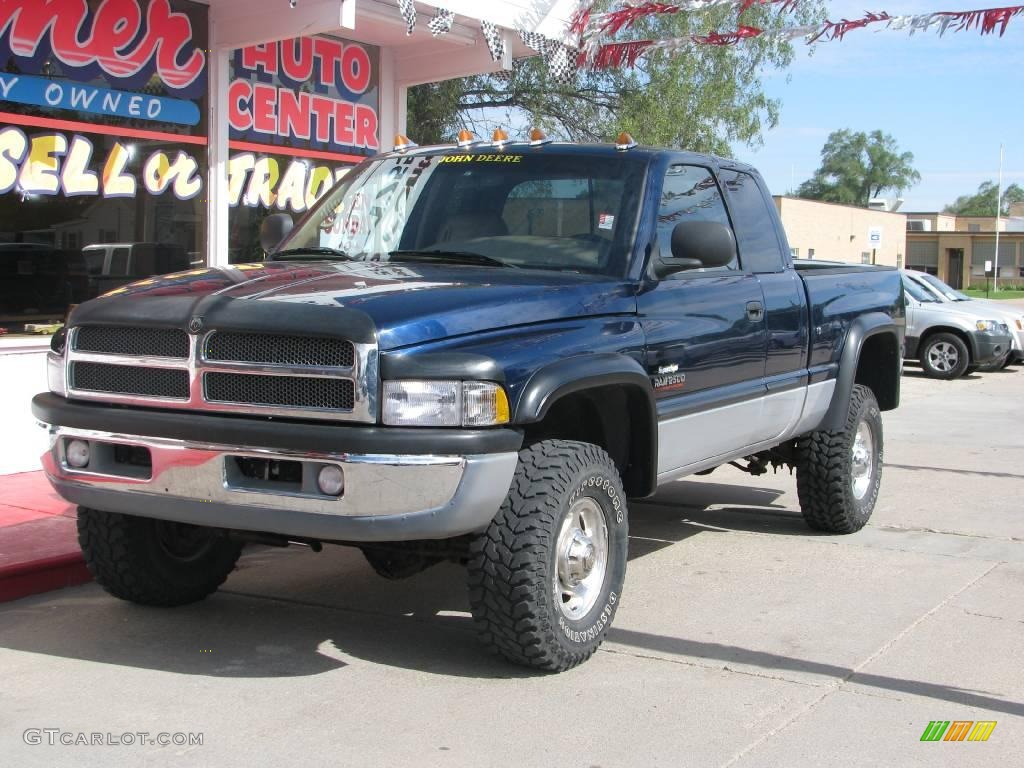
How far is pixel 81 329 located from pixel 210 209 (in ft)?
18.2

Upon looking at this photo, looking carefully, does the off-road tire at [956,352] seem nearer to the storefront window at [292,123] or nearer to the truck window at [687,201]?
the storefront window at [292,123]

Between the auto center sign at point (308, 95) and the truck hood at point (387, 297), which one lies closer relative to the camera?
the truck hood at point (387, 297)

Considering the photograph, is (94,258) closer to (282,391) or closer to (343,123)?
(343,123)

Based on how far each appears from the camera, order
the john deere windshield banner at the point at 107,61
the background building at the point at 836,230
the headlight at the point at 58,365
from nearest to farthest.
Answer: the headlight at the point at 58,365, the john deere windshield banner at the point at 107,61, the background building at the point at 836,230

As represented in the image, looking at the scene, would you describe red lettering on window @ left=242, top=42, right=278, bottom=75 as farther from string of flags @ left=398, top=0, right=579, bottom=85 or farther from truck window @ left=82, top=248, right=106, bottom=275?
truck window @ left=82, top=248, right=106, bottom=275

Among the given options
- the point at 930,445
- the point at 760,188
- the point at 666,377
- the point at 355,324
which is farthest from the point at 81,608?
the point at 930,445

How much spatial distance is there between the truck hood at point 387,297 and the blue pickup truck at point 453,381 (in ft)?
0.04

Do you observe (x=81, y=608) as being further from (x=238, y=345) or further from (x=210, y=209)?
(x=210, y=209)

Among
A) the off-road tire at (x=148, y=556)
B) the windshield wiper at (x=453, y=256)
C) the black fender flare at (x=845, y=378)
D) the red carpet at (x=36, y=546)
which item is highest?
the windshield wiper at (x=453, y=256)

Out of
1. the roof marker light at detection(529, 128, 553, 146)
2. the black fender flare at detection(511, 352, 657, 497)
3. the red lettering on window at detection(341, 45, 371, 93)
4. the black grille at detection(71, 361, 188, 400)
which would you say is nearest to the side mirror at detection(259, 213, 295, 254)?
the roof marker light at detection(529, 128, 553, 146)

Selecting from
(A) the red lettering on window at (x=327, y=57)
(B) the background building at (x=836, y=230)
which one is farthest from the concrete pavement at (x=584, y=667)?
(B) the background building at (x=836, y=230)

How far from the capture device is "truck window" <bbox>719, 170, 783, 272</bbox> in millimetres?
6539

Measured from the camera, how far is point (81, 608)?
584 cm

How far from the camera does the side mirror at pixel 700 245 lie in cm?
540
